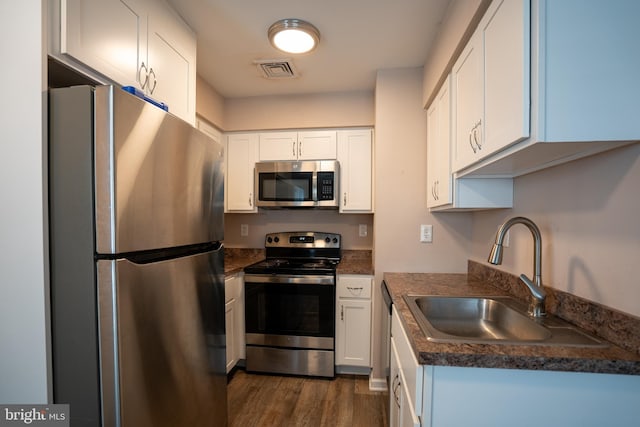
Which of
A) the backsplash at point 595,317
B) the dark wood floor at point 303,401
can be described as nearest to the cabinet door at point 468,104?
the backsplash at point 595,317

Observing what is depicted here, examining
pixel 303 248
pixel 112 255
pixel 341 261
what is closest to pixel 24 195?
pixel 112 255

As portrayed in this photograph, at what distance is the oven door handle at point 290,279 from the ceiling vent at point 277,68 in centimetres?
159

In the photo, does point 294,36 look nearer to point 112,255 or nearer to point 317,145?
point 317,145

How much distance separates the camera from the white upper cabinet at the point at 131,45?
95 cm

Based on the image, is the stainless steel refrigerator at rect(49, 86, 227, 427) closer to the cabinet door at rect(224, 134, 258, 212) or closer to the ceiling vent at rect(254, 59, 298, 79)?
the ceiling vent at rect(254, 59, 298, 79)

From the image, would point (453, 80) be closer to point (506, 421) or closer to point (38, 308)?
point (506, 421)

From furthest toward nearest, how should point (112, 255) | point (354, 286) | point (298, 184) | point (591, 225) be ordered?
point (298, 184) < point (354, 286) < point (591, 225) < point (112, 255)

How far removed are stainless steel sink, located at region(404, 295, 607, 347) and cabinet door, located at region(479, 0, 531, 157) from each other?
25.9 inches

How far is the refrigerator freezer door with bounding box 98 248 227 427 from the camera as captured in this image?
2.88 feet

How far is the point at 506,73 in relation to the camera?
2.94 ft

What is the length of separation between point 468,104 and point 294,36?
43.0 inches

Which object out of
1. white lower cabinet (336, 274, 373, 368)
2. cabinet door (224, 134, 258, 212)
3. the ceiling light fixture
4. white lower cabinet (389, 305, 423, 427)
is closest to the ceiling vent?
the ceiling light fixture

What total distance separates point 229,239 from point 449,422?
2596 mm

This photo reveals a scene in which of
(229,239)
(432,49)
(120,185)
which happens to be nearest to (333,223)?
(229,239)
